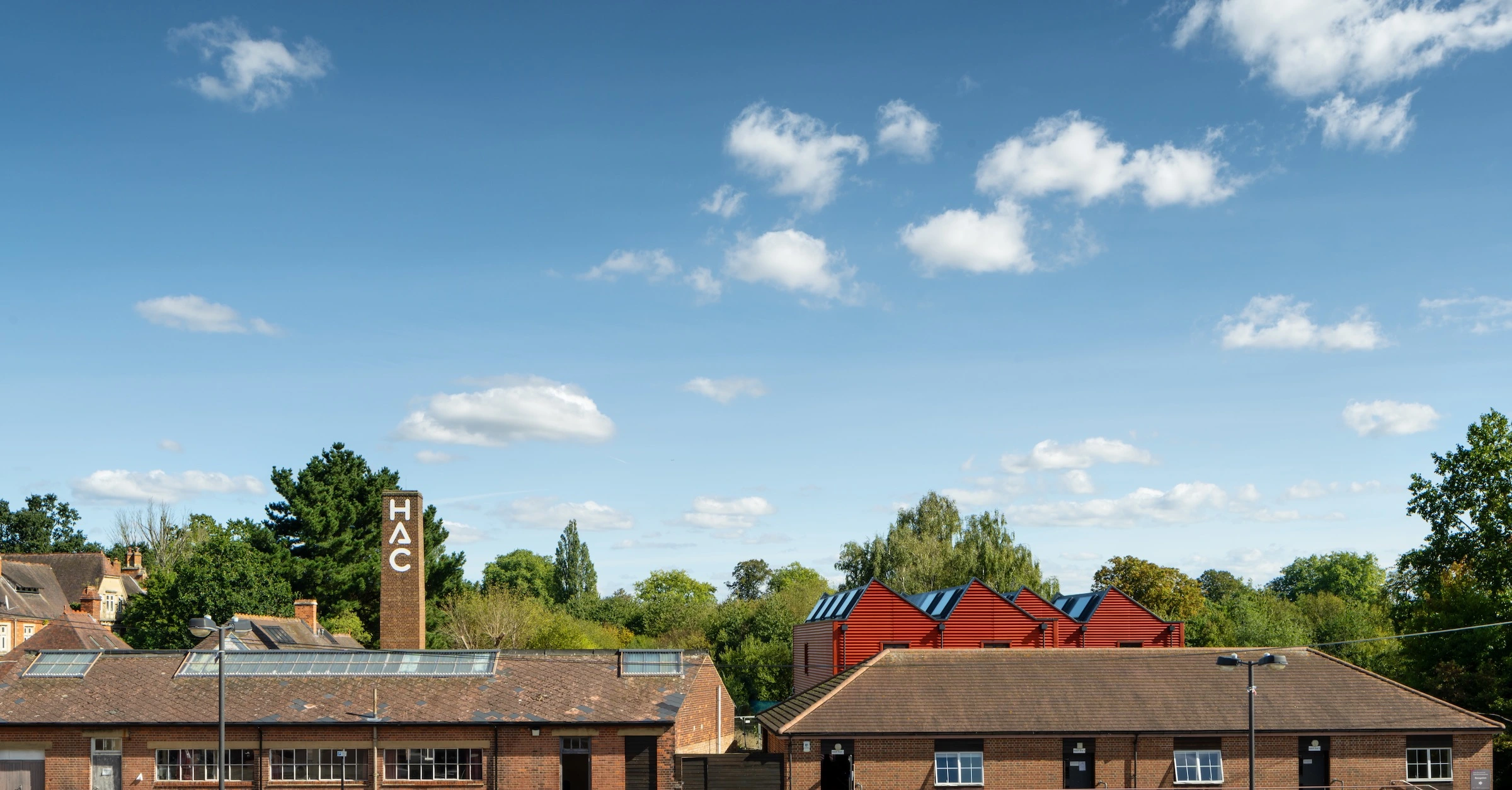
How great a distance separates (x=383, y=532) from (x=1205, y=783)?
3086 centimetres

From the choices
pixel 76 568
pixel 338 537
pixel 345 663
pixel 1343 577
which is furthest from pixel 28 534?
pixel 1343 577

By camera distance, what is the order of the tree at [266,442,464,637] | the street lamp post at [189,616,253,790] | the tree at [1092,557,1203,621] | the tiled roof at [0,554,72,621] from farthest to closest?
the tree at [1092,557,1203,621]
the tiled roof at [0,554,72,621]
the tree at [266,442,464,637]
the street lamp post at [189,616,253,790]

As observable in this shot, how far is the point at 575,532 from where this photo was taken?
11131 centimetres

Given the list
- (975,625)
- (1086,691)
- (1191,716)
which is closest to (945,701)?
(1086,691)

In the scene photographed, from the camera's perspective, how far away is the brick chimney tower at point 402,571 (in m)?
45.0

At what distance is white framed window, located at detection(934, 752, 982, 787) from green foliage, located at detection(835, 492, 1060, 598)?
33994mm

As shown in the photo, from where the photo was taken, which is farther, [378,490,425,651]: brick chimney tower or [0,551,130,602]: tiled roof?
[0,551,130,602]: tiled roof

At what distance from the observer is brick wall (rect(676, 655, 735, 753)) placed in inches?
1347

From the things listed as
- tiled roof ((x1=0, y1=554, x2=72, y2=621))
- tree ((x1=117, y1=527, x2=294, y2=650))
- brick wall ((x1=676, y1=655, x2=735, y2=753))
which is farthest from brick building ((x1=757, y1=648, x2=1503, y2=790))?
tiled roof ((x1=0, y1=554, x2=72, y2=621))

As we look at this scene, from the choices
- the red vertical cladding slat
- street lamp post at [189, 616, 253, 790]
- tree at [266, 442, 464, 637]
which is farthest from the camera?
tree at [266, 442, 464, 637]

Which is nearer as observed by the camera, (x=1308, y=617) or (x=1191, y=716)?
(x=1191, y=716)

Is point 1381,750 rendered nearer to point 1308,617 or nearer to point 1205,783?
point 1205,783

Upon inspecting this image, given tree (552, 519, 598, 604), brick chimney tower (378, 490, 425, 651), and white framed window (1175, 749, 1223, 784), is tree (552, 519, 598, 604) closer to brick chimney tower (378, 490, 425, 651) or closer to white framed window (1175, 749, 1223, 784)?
brick chimney tower (378, 490, 425, 651)

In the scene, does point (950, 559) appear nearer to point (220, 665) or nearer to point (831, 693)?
point (831, 693)
